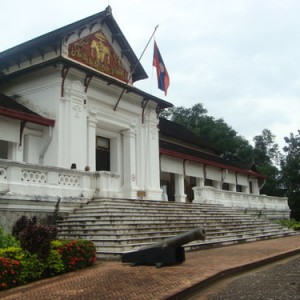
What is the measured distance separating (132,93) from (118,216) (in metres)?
8.86

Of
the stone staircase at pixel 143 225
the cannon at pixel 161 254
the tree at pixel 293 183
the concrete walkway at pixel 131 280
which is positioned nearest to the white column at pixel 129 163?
the stone staircase at pixel 143 225

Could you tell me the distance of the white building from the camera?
13716 mm

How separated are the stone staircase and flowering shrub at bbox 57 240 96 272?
969 mm

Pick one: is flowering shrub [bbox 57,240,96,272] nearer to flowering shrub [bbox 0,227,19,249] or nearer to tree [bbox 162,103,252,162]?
flowering shrub [bbox 0,227,19,249]

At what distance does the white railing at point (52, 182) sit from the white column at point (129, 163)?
4071 millimetres

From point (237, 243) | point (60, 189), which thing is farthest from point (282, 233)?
point (60, 189)

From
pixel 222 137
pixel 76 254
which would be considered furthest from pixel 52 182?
pixel 222 137

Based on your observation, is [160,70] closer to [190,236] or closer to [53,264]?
[190,236]

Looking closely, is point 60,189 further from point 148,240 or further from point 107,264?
point 107,264

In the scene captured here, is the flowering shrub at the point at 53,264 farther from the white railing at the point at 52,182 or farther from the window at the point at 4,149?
the window at the point at 4,149

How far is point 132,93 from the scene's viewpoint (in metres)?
20.5

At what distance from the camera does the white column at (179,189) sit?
78.8ft

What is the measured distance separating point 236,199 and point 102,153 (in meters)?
8.72

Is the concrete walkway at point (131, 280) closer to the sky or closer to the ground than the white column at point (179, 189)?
closer to the ground
